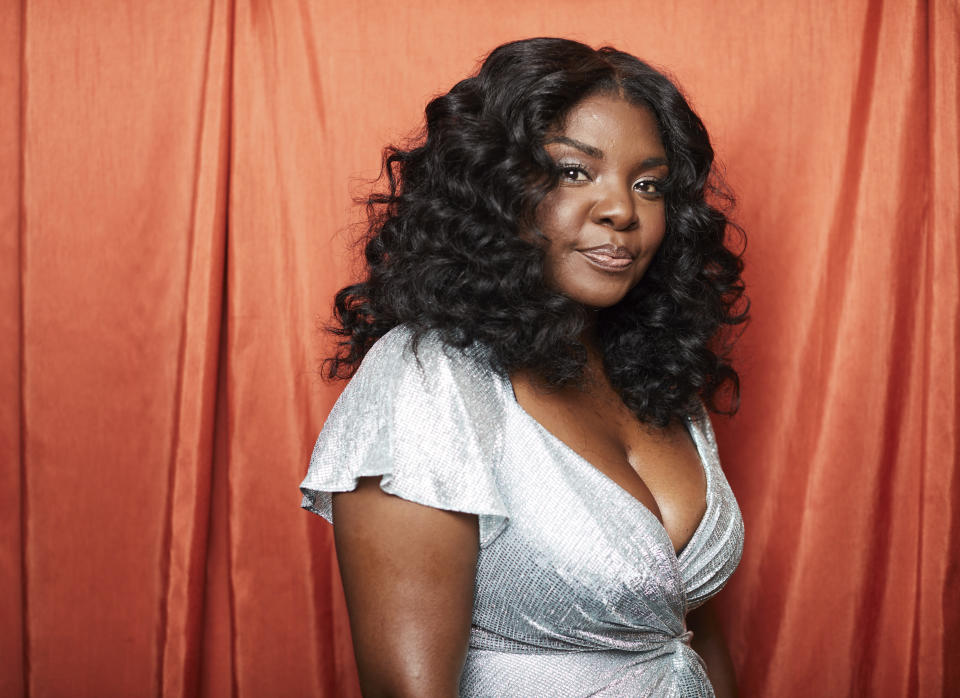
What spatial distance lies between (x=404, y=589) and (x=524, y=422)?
285mm

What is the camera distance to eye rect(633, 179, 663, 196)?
4.52 feet

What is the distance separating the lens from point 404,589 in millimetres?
1065

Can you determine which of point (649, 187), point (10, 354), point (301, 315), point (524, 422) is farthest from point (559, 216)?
point (10, 354)

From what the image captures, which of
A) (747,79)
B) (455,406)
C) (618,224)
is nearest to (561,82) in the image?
(618,224)

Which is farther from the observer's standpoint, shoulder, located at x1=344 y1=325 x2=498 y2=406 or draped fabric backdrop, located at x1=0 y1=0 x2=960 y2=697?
draped fabric backdrop, located at x1=0 y1=0 x2=960 y2=697

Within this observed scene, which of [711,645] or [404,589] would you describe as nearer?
[404,589]

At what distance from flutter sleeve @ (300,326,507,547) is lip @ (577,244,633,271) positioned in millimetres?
262

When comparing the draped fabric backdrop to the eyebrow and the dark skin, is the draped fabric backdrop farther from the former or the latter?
the eyebrow

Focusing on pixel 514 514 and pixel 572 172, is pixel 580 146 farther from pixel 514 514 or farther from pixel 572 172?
pixel 514 514

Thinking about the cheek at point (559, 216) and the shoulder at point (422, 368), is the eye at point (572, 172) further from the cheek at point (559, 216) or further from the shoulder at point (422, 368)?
the shoulder at point (422, 368)

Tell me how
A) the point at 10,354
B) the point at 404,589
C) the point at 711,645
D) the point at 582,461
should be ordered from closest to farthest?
the point at 404,589, the point at 582,461, the point at 711,645, the point at 10,354

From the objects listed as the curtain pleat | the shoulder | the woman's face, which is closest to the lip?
the woman's face

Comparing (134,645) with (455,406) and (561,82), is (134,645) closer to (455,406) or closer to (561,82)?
(455,406)

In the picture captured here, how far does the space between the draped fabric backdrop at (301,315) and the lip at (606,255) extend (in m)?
0.68
